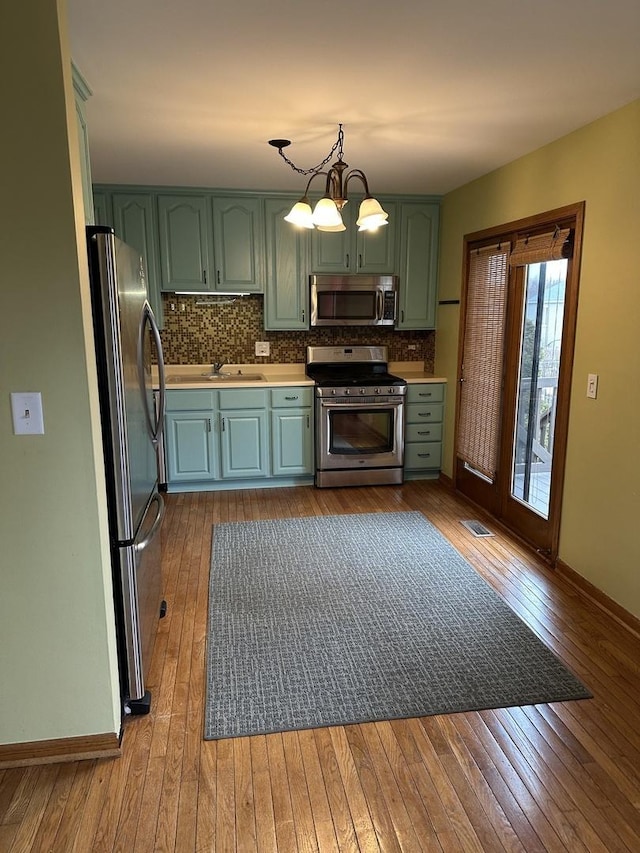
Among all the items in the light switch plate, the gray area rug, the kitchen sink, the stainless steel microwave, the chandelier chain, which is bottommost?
the gray area rug

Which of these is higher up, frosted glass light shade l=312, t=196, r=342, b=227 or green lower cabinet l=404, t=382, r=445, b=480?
frosted glass light shade l=312, t=196, r=342, b=227

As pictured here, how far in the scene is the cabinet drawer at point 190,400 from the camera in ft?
14.6

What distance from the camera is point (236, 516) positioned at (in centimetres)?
415

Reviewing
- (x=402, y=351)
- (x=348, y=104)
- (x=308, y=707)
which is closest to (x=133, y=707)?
(x=308, y=707)

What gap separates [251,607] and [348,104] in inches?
95.9

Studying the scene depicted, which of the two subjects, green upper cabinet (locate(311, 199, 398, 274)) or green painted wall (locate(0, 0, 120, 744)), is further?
green upper cabinet (locate(311, 199, 398, 274))

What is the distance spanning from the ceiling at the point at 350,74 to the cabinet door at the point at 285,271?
1.05 metres

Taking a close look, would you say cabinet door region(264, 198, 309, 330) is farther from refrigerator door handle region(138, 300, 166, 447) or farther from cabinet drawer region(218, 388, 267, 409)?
refrigerator door handle region(138, 300, 166, 447)

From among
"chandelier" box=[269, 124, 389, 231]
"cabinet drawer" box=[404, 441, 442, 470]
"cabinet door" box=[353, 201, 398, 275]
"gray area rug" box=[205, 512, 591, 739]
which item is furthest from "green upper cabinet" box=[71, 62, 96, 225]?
"cabinet drawer" box=[404, 441, 442, 470]

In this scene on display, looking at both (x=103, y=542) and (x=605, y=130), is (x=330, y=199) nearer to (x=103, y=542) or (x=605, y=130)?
(x=605, y=130)

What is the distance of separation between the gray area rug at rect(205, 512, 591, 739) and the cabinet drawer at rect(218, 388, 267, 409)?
1.22 meters

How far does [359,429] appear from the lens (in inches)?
188

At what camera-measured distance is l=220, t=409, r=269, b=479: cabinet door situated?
15.0 feet

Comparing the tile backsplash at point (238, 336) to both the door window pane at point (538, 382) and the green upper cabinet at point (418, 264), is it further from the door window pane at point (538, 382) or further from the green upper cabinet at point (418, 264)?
the door window pane at point (538, 382)
